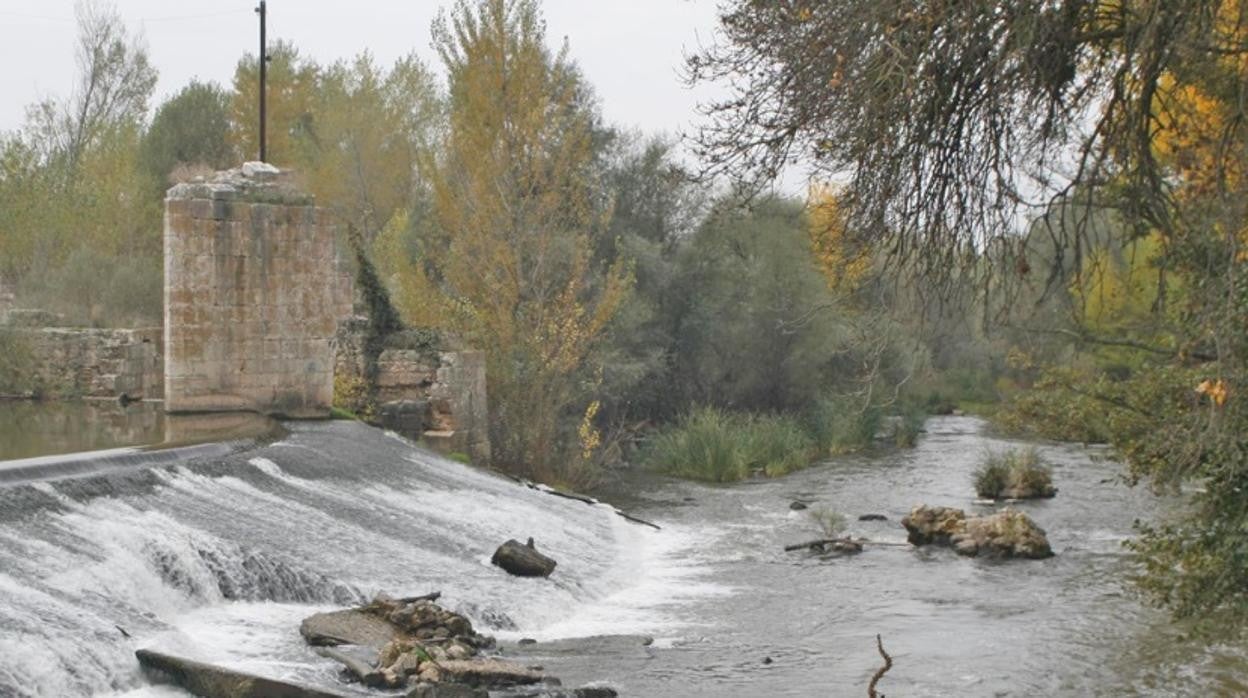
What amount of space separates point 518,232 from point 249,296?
5.30 m

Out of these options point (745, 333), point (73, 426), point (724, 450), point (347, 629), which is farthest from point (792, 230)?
point (347, 629)

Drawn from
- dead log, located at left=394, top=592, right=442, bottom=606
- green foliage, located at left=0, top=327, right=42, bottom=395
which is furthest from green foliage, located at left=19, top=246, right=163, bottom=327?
dead log, located at left=394, top=592, right=442, bottom=606

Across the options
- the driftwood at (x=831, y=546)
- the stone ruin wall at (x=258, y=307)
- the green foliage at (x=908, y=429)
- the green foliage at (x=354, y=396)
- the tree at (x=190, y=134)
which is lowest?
the driftwood at (x=831, y=546)

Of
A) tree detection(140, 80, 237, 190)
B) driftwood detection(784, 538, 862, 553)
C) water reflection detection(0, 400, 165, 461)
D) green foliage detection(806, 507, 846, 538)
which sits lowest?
driftwood detection(784, 538, 862, 553)

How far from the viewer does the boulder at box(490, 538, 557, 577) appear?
12305 millimetres

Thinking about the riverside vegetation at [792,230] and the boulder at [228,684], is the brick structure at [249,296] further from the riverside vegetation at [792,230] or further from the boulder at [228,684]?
the boulder at [228,684]

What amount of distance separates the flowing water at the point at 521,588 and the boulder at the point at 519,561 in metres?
0.13

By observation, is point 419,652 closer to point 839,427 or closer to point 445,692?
point 445,692

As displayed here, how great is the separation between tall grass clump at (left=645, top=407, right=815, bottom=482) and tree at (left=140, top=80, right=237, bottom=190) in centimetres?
1896

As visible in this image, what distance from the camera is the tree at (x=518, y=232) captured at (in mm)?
21188

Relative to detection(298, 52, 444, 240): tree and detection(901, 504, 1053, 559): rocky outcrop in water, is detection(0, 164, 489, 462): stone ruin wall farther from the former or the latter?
detection(298, 52, 444, 240): tree

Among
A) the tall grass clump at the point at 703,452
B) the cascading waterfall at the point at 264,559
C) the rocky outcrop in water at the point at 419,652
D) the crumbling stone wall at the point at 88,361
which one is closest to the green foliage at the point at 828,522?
the cascading waterfall at the point at 264,559

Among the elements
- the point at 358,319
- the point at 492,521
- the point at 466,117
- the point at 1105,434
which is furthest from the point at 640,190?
the point at 1105,434

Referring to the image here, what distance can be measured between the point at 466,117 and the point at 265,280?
19.0 ft
